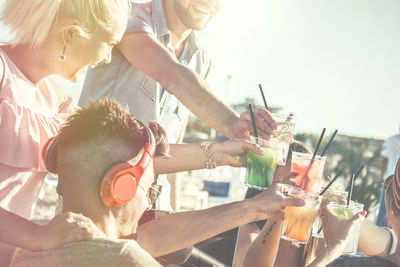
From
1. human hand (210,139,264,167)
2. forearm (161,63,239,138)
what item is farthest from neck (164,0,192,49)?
human hand (210,139,264,167)

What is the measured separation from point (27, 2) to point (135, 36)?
97cm

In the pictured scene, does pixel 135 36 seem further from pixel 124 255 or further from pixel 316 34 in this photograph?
pixel 316 34

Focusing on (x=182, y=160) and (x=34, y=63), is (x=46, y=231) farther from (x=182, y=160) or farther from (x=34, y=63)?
(x=182, y=160)

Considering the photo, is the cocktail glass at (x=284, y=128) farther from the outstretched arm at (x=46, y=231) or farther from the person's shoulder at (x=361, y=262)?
the outstretched arm at (x=46, y=231)

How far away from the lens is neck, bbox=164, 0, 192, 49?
3145mm

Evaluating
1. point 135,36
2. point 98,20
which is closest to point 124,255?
point 98,20

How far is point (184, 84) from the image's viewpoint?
266cm

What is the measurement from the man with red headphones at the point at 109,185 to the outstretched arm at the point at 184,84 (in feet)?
2.03

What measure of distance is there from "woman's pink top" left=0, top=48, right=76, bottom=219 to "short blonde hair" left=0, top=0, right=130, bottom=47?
0.46 ft

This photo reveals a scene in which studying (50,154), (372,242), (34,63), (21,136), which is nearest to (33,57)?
(34,63)

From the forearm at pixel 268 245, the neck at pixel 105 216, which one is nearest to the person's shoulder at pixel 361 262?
the forearm at pixel 268 245

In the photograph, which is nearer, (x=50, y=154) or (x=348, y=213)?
(x=50, y=154)

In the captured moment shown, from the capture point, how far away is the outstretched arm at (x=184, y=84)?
2553 mm

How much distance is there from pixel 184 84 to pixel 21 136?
105cm
